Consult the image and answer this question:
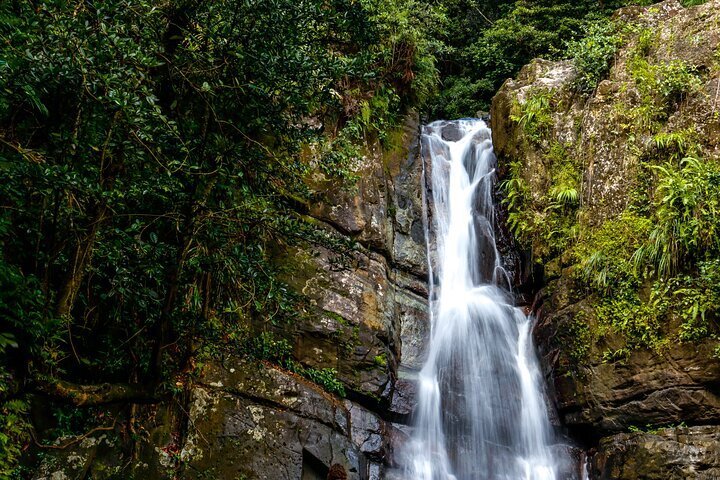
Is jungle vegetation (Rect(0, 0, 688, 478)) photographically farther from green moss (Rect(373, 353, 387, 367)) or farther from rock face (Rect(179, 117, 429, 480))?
green moss (Rect(373, 353, 387, 367))

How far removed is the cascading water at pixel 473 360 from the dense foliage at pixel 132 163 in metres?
4.31

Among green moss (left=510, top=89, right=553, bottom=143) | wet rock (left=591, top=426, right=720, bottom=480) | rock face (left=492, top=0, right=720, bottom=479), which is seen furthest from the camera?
green moss (left=510, top=89, right=553, bottom=143)

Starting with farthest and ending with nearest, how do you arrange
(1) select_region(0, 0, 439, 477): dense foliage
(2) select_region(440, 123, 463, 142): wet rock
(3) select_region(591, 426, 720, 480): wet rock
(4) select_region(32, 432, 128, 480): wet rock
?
(2) select_region(440, 123, 463, 142): wet rock
(3) select_region(591, 426, 720, 480): wet rock
(4) select_region(32, 432, 128, 480): wet rock
(1) select_region(0, 0, 439, 477): dense foliage

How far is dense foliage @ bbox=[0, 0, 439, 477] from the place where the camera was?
346 centimetres

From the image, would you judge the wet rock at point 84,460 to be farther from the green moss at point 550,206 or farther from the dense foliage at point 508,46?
the dense foliage at point 508,46

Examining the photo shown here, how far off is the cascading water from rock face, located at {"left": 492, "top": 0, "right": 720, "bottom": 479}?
0.58 meters

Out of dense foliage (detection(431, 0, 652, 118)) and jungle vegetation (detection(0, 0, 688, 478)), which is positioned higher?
dense foliage (detection(431, 0, 652, 118))

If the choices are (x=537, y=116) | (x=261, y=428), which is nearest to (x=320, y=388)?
(x=261, y=428)

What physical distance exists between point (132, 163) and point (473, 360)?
6.62m

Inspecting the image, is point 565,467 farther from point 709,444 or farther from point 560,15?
point 560,15

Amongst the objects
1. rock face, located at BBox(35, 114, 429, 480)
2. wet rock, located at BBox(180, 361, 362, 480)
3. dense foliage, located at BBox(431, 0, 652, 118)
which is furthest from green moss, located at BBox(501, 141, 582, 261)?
dense foliage, located at BBox(431, 0, 652, 118)

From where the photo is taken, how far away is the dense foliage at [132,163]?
11.4 feet

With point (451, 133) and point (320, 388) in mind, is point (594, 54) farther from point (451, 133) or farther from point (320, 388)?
point (320, 388)

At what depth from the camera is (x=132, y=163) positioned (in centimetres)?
439
